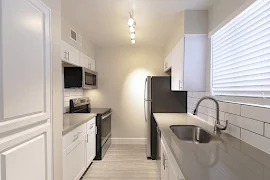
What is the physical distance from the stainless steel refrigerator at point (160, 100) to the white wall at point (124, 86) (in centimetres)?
112

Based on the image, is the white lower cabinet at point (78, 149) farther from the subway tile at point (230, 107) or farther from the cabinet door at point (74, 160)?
the subway tile at point (230, 107)

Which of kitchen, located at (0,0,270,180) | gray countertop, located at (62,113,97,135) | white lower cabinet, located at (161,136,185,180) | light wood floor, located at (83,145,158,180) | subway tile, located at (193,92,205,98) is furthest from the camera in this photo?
light wood floor, located at (83,145,158,180)

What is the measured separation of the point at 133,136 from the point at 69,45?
271 cm

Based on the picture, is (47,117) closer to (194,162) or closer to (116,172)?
(194,162)

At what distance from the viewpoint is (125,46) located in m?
4.78

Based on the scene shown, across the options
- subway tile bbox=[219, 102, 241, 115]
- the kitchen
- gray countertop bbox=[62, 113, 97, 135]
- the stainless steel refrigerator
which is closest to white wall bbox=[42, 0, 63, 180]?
the kitchen

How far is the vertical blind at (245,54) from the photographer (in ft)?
4.58

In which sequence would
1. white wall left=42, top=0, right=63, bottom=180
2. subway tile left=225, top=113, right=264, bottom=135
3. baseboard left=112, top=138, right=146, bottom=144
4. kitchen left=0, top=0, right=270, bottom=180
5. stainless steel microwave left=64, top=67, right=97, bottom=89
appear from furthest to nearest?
1. baseboard left=112, top=138, right=146, bottom=144
2. stainless steel microwave left=64, top=67, right=97, bottom=89
3. white wall left=42, top=0, right=63, bottom=180
4. subway tile left=225, top=113, right=264, bottom=135
5. kitchen left=0, top=0, right=270, bottom=180

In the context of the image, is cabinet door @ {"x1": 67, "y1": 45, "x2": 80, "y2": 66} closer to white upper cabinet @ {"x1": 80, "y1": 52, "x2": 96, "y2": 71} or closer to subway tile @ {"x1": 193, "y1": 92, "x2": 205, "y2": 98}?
white upper cabinet @ {"x1": 80, "y1": 52, "x2": 96, "y2": 71}

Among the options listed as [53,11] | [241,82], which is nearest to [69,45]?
[53,11]

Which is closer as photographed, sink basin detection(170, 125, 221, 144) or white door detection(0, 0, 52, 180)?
white door detection(0, 0, 52, 180)

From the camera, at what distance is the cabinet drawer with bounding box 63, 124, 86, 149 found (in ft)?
7.24

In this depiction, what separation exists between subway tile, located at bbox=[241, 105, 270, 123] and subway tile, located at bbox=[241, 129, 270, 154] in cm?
13

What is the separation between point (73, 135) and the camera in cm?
245
